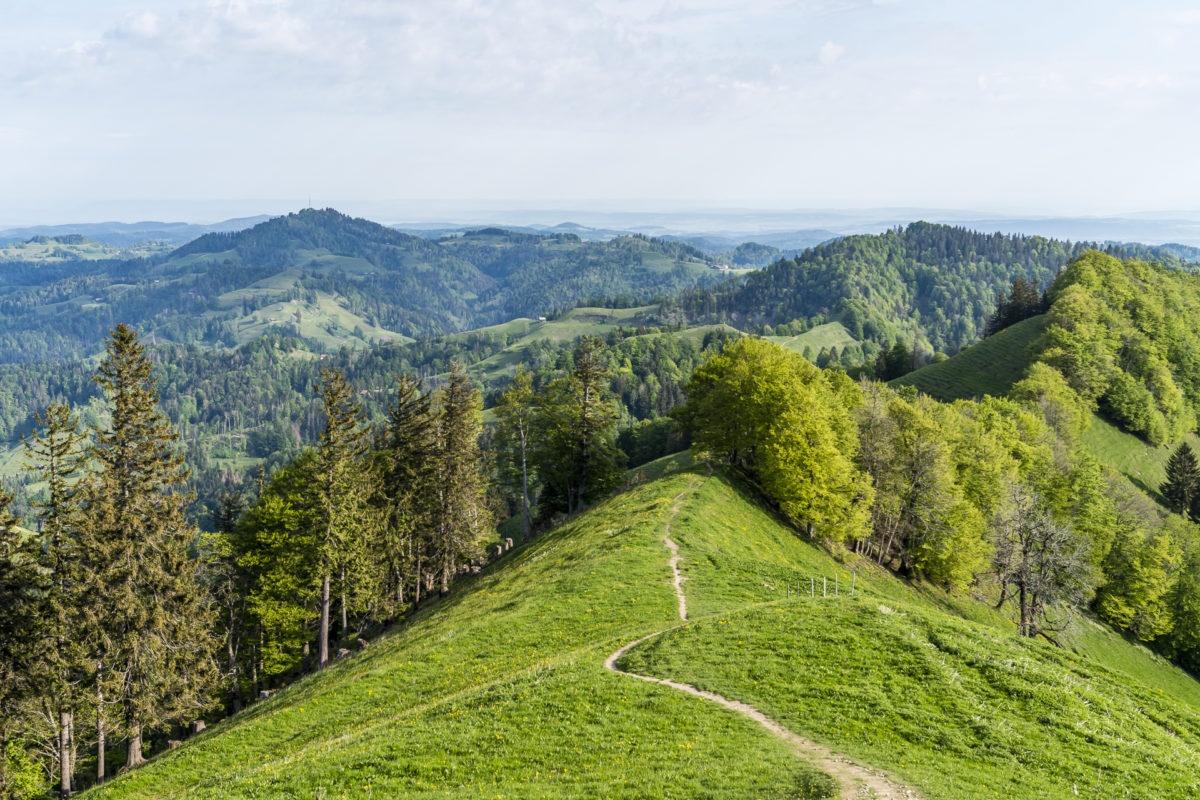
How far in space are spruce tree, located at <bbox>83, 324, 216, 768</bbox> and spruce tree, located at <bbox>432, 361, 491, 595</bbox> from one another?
63.4ft

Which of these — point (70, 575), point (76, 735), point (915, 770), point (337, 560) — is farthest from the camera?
point (337, 560)

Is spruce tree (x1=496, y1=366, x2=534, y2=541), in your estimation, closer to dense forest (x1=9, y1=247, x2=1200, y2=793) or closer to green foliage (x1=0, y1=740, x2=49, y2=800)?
dense forest (x1=9, y1=247, x2=1200, y2=793)

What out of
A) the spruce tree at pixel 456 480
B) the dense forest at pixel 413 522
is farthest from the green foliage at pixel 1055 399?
the spruce tree at pixel 456 480

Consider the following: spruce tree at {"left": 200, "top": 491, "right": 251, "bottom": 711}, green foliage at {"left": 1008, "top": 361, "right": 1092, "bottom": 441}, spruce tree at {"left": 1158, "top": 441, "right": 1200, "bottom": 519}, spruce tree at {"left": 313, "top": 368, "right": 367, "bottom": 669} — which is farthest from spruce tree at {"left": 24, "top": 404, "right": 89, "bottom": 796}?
spruce tree at {"left": 1158, "top": 441, "right": 1200, "bottom": 519}

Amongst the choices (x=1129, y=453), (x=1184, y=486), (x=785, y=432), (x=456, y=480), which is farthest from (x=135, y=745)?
(x=1129, y=453)

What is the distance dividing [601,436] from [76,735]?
45737mm

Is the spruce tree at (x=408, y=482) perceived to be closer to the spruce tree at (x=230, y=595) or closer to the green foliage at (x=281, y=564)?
the green foliage at (x=281, y=564)

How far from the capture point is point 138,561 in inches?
1427

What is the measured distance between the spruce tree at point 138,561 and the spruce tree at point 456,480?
19317 millimetres

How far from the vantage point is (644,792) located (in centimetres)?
1477

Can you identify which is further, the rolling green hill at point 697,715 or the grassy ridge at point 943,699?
the grassy ridge at point 943,699

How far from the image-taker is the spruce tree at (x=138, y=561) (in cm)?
3516

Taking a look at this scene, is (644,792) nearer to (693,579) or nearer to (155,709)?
(693,579)

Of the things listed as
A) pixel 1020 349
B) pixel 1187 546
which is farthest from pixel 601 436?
pixel 1020 349
